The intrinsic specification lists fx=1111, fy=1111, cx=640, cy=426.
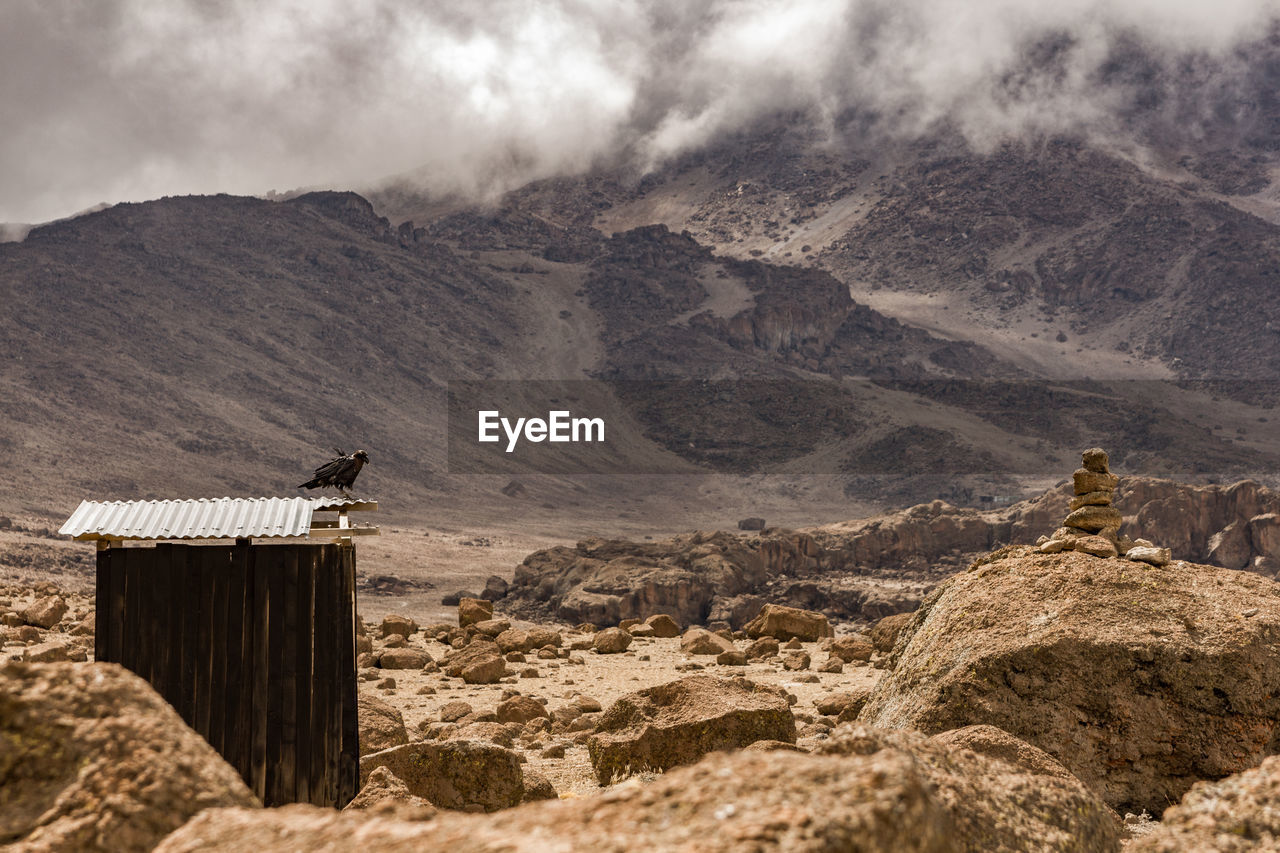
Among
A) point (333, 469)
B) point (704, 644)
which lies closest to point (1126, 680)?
point (333, 469)

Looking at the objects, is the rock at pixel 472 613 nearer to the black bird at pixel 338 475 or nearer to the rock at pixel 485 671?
the rock at pixel 485 671

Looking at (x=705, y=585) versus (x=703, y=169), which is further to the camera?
(x=703, y=169)

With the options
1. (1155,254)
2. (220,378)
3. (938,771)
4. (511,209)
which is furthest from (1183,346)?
(938,771)

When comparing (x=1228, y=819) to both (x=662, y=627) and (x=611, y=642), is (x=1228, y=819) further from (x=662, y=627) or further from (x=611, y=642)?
(x=662, y=627)

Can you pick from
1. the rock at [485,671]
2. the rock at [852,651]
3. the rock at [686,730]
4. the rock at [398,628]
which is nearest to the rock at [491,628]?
the rock at [398,628]

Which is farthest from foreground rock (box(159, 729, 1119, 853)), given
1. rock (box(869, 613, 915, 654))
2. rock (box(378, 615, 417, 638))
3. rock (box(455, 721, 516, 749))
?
rock (box(378, 615, 417, 638))

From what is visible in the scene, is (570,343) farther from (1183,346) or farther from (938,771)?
(938,771)

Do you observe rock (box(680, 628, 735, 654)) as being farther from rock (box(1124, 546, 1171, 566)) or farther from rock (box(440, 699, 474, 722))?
rock (box(1124, 546, 1171, 566))

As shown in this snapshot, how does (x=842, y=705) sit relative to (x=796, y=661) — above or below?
above
